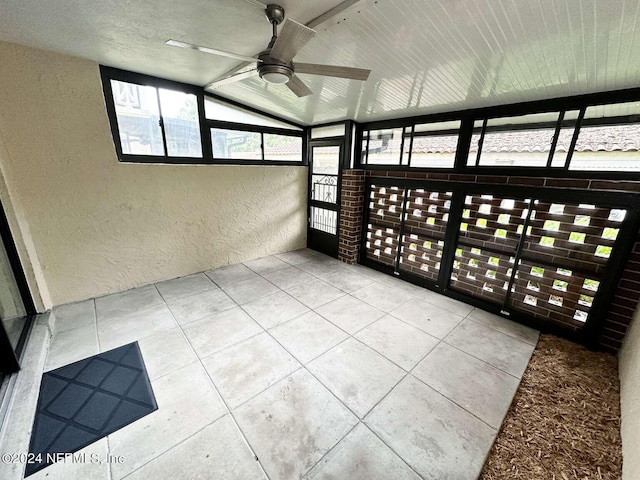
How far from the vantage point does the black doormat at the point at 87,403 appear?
1442 mm

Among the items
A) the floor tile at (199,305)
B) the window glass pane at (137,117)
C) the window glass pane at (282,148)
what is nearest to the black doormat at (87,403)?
the floor tile at (199,305)

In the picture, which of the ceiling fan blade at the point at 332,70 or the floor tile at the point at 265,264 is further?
the floor tile at the point at 265,264

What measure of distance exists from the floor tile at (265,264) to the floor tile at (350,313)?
1.37 metres

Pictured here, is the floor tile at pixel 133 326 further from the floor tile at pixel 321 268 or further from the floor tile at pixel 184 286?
the floor tile at pixel 321 268

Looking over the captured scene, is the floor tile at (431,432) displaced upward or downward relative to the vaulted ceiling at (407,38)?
downward

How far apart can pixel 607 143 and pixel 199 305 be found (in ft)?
13.7

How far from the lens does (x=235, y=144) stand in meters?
3.77

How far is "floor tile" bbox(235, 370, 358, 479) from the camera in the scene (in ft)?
4.53

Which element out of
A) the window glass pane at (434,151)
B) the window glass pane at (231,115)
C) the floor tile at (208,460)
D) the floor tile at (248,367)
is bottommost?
the floor tile at (208,460)

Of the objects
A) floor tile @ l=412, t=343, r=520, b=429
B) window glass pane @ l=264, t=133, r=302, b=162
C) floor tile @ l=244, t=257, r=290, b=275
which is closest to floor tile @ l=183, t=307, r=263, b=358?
floor tile @ l=244, t=257, r=290, b=275

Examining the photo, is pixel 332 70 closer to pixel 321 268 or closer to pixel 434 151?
pixel 434 151

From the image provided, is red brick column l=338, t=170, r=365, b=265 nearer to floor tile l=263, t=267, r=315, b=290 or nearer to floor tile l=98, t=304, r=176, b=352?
floor tile l=263, t=267, r=315, b=290

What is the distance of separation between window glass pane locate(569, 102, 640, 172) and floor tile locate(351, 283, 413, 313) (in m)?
2.08

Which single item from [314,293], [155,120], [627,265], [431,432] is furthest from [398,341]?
[155,120]
